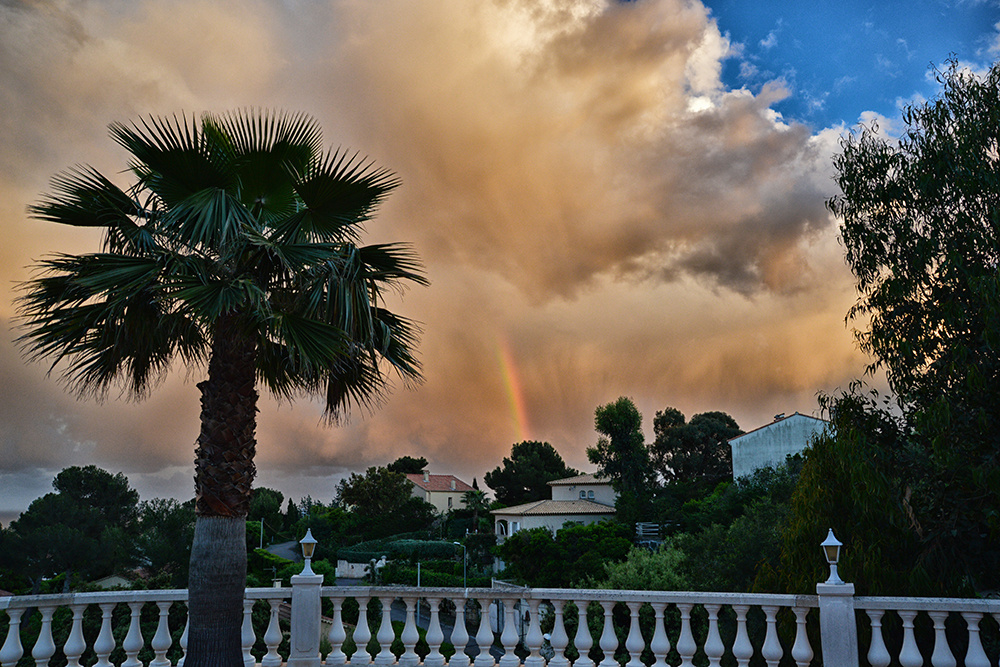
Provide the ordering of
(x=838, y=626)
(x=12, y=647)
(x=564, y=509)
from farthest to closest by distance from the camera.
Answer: (x=564, y=509) < (x=12, y=647) < (x=838, y=626)

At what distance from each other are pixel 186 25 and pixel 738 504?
3898 centimetres

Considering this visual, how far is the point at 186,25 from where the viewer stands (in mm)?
10258

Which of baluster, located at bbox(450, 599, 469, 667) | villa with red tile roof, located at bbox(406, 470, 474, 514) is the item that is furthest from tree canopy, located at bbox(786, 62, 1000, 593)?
villa with red tile roof, located at bbox(406, 470, 474, 514)

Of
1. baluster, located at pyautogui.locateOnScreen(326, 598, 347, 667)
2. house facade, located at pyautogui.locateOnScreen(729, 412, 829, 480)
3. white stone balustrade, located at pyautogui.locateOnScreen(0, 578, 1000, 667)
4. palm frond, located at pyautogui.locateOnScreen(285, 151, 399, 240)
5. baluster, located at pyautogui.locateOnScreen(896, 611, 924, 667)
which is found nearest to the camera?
baluster, located at pyautogui.locateOnScreen(896, 611, 924, 667)

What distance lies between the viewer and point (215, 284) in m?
6.24

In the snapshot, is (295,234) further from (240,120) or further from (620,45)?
(620,45)

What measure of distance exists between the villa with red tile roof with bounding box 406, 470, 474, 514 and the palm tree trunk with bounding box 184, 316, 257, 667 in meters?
70.6

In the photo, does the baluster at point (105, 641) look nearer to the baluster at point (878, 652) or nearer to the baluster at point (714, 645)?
the baluster at point (714, 645)

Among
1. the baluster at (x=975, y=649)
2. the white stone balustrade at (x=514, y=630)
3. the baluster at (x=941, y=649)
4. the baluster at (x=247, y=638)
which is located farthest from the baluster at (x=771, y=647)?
the baluster at (x=247, y=638)

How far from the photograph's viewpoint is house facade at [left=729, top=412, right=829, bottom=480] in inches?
1832

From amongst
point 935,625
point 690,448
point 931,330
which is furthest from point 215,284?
point 690,448

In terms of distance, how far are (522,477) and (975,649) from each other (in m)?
65.4

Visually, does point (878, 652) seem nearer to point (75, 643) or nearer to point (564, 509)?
point (75, 643)

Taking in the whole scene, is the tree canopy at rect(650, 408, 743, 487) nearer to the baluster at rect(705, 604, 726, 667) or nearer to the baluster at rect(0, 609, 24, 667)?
the baluster at rect(705, 604, 726, 667)
